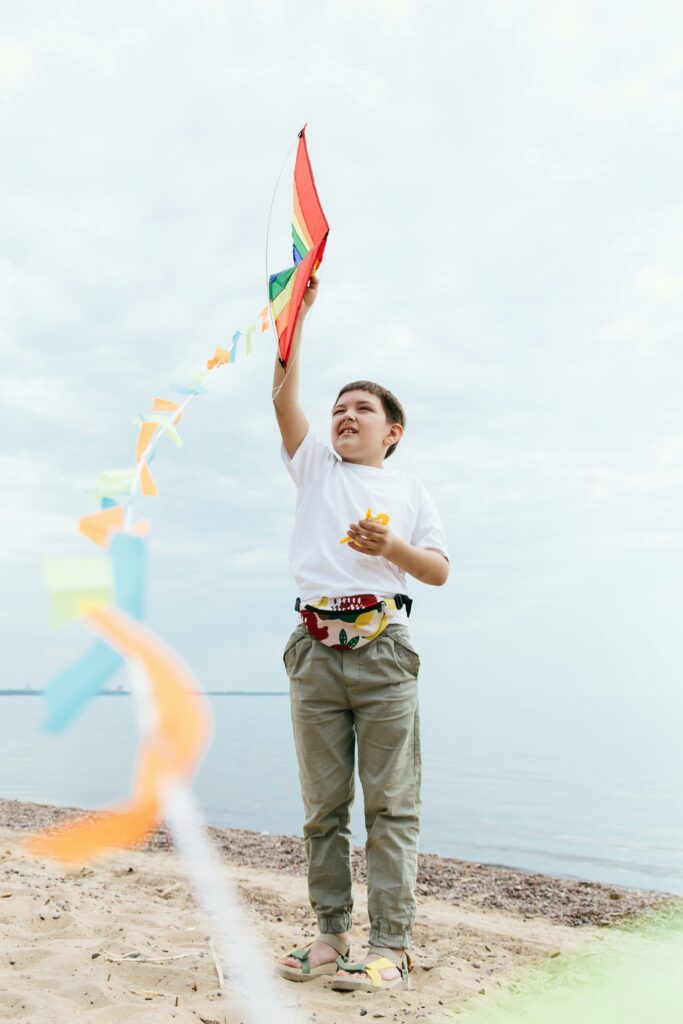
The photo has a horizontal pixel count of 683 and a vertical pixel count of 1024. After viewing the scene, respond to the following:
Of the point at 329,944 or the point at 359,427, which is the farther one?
the point at 359,427

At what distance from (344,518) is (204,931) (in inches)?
59.9

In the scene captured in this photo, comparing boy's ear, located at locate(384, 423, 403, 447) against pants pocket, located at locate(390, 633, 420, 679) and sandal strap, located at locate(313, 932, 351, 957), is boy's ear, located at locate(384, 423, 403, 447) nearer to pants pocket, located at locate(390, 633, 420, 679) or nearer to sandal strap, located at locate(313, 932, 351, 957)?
pants pocket, located at locate(390, 633, 420, 679)

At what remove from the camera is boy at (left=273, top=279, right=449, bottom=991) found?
2.37 metres

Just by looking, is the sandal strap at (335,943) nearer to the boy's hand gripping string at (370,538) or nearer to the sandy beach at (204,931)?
the sandy beach at (204,931)

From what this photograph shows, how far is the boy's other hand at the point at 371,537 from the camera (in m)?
2.29

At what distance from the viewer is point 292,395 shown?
2.59 meters

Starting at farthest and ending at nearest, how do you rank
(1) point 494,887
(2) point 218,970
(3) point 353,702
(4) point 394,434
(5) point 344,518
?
1. (1) point 494,887
2. (4) point 394,434
3. (5) point 344,518
4. (3) point 353,702
5. (2) point 218,970

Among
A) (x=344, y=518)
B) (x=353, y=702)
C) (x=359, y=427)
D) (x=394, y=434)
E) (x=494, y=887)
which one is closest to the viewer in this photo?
(x=353, y=702)

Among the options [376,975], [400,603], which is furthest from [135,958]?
[400,603]

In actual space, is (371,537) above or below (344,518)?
below

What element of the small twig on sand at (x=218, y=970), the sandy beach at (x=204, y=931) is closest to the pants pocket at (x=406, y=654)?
the sandy beach at (x=204, y=931)

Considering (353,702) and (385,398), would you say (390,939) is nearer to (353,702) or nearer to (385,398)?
(353,702)

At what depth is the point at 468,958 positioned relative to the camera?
2.70 m

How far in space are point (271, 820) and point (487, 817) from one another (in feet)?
7.81
